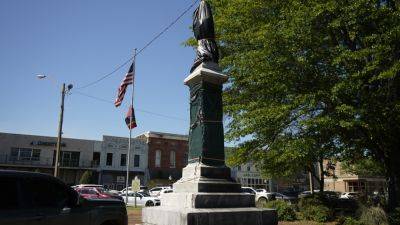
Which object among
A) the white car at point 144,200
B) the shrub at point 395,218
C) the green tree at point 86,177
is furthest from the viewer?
the green tree at point 86,177

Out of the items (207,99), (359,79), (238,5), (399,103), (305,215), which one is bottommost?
(305,215)

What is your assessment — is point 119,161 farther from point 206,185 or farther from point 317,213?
point 206,185

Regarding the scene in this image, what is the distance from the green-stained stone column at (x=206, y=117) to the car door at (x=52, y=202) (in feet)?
9.85

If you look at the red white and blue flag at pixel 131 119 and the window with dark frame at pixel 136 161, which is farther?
the window with dark frame at pixel 136 161

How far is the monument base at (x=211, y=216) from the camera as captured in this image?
304 inches

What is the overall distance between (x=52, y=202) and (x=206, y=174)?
338 cm

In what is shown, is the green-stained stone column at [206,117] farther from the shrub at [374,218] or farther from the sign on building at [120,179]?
the sign on building at [120,179]

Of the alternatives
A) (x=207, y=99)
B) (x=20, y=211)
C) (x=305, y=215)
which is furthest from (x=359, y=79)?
(x=20, y=211)

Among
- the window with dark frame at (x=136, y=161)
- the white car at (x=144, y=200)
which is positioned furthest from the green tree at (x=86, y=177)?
the white car at (x=144, y=200)

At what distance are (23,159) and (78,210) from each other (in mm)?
51489

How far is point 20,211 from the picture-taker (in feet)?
22.2

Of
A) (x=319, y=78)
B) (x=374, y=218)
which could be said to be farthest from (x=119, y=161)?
(x=374, y=218)

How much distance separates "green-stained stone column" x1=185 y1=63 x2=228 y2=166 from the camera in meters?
9.53

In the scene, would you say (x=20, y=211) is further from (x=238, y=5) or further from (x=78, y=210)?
(x=238, y=5)
